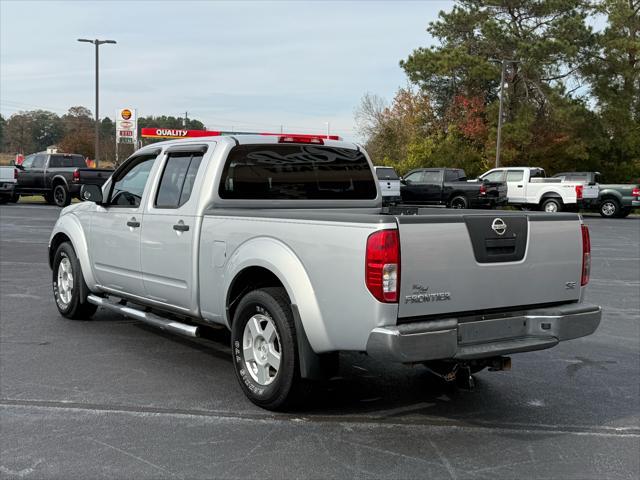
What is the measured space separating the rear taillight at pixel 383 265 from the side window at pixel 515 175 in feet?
86.9

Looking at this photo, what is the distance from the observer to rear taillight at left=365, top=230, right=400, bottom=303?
3855 millimetres

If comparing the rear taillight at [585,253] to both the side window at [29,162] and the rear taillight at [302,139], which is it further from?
the side window at [29,162]

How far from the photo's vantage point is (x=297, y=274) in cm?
435

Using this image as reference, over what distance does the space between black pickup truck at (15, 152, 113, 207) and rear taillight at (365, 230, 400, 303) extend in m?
24.9

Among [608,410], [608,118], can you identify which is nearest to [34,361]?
[608,410]

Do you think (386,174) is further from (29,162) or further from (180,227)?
(180,227)

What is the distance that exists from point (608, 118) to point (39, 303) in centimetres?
4307

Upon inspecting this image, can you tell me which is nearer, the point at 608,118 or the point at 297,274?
the point at 297,274

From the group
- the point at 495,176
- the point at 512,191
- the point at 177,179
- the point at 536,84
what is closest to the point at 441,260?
the point at 177,179

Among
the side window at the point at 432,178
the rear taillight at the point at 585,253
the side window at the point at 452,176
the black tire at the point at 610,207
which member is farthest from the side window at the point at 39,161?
the rear taillight at the point at 585,253

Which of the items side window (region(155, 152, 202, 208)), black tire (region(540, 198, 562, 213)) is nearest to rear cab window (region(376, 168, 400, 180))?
black tire (region(540, 198, 562, 213))

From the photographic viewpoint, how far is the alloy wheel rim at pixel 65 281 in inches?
291

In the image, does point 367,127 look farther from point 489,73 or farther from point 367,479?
point 367,479

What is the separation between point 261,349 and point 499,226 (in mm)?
1775
